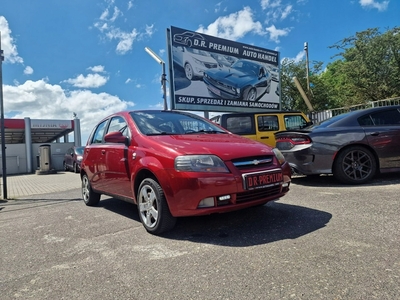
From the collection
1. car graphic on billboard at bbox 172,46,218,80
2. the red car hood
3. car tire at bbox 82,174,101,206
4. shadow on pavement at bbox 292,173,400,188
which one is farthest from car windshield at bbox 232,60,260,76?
the red car hood

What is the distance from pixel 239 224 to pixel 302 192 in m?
2.03

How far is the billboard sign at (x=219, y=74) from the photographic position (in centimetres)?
1345

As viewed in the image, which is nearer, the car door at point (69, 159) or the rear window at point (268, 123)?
the rear window at point (268, 123)

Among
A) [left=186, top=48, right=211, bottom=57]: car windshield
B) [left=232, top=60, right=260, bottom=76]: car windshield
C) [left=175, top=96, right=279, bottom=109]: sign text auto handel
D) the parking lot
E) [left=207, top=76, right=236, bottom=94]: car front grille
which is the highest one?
[left=186, top=48, right=211, bottom=57]: car windshield

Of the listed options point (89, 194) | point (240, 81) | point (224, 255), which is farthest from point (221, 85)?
point (224, 255)

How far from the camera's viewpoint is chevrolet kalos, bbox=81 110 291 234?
3113 mm

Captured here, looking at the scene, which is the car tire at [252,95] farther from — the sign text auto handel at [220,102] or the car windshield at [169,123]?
the car windshield at [169,123]

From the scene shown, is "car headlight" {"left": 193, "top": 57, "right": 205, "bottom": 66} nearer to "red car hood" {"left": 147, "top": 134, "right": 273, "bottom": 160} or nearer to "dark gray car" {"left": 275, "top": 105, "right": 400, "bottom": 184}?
"dark gray car" {"left": 275, "top": 105, "right": 400, "bottom": 184}

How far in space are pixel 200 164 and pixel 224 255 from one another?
3.05 ft

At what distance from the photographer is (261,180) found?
3.29 metres

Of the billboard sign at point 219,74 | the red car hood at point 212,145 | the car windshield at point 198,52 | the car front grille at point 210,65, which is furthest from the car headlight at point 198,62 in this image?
the red car hood at point 212,145

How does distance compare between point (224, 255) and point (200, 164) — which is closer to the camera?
point (224, 255)

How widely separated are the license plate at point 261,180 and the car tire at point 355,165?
2576 mm

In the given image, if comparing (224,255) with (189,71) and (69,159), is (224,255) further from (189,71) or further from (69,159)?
(69,159)
